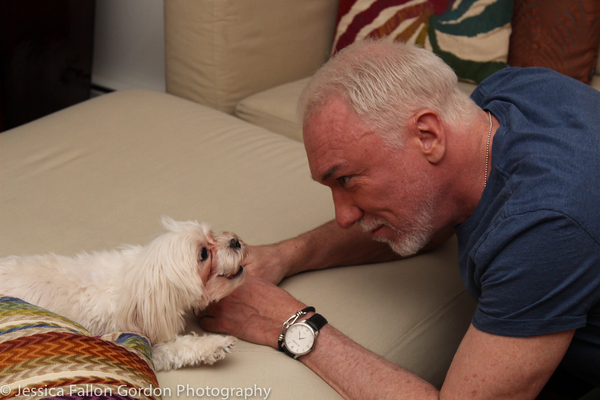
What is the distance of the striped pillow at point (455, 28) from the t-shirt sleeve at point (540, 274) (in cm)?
136

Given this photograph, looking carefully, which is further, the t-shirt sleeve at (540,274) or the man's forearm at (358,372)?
the man's forearm at (358,372)

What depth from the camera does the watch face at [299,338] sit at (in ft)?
3.42

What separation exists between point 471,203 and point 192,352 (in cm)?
60

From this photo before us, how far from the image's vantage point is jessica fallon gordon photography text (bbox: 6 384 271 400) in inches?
25.0

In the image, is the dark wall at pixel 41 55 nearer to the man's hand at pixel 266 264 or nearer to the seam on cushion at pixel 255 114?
the seam on cushion at pixel 255 114

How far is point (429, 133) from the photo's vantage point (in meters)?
0.97

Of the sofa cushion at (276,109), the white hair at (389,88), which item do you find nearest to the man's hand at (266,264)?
the white hair at (389,88)

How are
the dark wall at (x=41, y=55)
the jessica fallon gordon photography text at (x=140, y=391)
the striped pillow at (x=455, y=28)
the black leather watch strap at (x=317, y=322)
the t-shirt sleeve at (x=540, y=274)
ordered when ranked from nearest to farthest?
the jessica fallon gordon photography text at (x=140, y=391), the t-shirt sleeve at (x=540, y=274), the black leather watch strap at (x=317, y=322), the striped pillow at (x=455, y=28), the dark wall at (x=41, y=55)

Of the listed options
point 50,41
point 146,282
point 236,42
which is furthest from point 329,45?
point 146,282

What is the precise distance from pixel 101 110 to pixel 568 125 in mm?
1497

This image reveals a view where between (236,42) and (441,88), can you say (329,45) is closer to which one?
(236,42)

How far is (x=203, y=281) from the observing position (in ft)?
3.40

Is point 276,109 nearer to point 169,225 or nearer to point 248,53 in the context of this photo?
point 248,53

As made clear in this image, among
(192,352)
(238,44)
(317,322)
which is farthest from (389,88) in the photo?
(238,44)
